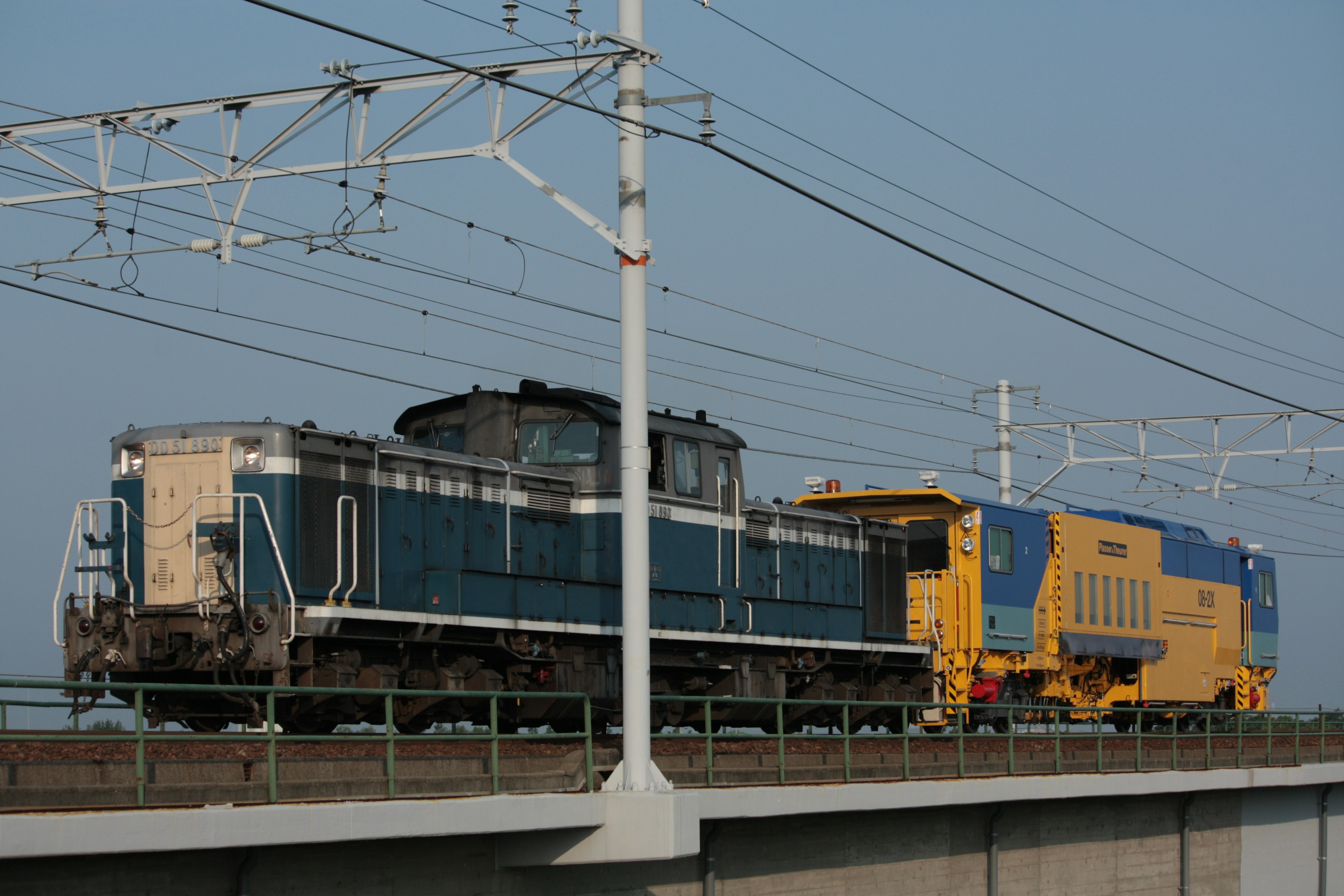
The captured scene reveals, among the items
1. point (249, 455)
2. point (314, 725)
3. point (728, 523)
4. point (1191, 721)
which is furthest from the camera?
point (1191, 721)

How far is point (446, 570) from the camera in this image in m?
14.6

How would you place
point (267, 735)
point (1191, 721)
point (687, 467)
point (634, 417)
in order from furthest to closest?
point (1191, 721)
point (687, 467)
point (634, 417)
point (267, 735)

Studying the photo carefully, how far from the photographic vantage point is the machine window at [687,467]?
55.1 ft

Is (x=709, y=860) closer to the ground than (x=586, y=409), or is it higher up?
Answer: closer to the ground

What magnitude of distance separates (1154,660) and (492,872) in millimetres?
17736

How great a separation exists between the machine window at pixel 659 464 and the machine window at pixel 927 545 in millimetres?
5967

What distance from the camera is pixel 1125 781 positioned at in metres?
16.9

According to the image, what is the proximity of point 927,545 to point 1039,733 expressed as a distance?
503 cm

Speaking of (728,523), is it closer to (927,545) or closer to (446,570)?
(446,570)

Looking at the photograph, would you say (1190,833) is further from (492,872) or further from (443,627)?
(492,872)

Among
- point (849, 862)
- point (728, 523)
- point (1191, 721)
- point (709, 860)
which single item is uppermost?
point (728, 523)

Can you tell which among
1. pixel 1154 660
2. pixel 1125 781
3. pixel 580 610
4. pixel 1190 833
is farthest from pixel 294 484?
pixel 1154 660

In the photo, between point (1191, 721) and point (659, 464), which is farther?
point (1191, 721)

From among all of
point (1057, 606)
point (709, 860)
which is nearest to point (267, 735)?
point (709, 860)
